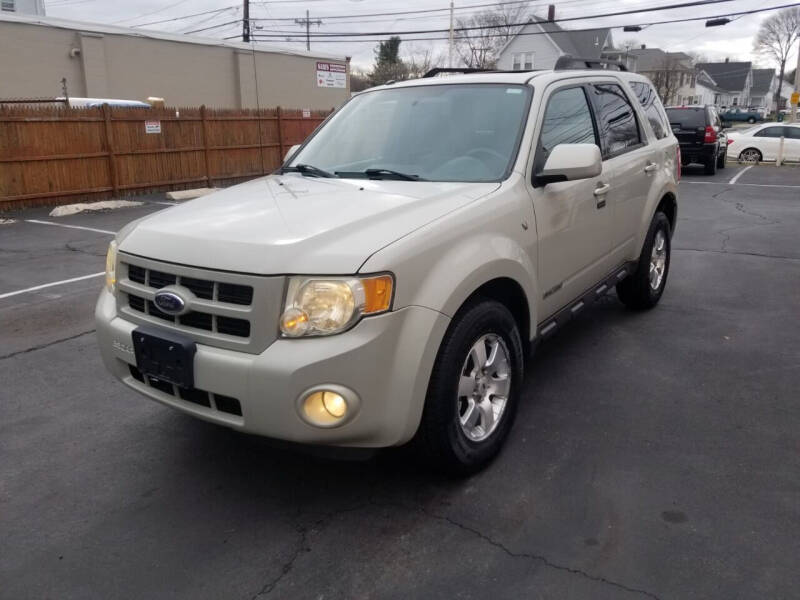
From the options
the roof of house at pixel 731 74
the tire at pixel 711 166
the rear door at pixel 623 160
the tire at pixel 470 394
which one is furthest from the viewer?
the roof of house at pixel 731 74

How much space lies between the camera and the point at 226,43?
1058 inches

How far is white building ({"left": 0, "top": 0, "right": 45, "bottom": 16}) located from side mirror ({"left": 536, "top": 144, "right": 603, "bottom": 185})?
35.1 metres

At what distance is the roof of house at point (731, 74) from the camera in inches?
4045

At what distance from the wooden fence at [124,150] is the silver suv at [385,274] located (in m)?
11.4

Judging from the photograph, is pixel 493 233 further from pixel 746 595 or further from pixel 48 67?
pixel 48 67

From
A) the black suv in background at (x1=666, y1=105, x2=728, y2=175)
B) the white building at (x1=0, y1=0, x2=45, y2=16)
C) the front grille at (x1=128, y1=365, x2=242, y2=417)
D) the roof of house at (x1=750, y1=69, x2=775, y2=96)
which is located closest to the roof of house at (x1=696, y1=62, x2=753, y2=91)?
the roof of house at (x1=750, y1=69, x2=775, y2=96)

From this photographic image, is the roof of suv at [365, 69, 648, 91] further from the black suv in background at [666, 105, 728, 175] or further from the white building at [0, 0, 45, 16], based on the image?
the white building at [0, 0, 45, 16]

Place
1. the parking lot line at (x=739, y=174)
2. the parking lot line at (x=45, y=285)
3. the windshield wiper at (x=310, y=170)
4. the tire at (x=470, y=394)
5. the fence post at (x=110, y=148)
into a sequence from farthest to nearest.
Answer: the parking lot line at (x=739, y=174), the fence post at (x=110, y=148), the parking lot line at (x=45, y=285), the windshield wiper at (x=310, y=170), the tire at (x=470, y=394)

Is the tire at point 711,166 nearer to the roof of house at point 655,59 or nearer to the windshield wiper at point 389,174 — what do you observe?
the windshield wiper at point 389,174

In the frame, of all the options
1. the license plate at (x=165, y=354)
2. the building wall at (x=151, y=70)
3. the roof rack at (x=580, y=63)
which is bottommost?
the license plate at (x=165, y=354)

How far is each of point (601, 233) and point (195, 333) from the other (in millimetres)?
2808

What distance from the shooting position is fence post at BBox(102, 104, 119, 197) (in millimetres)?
14719

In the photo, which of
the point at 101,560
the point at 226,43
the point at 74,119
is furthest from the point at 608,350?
the point at 226,43

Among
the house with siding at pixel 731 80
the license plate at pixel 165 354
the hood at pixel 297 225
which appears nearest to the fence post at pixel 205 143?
the hood at pixel 297 225
